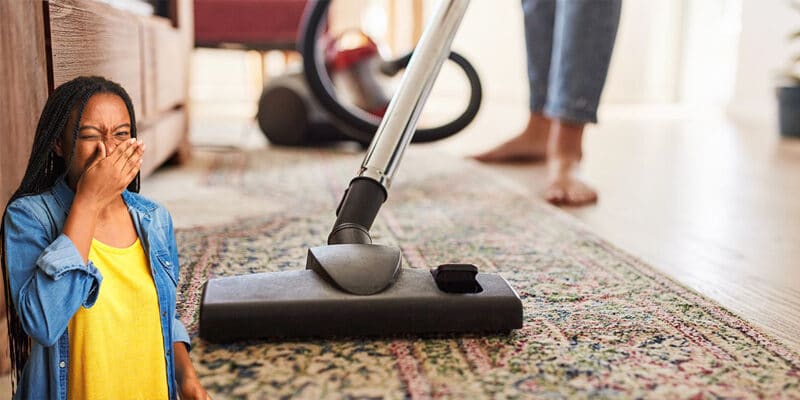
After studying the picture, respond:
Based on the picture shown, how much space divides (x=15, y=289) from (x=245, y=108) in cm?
334

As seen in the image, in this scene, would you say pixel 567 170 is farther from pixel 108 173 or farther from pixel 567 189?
pixel 108 173

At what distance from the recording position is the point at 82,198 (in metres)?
0.56

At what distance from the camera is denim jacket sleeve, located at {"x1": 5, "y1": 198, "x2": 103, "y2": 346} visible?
0.54 metres

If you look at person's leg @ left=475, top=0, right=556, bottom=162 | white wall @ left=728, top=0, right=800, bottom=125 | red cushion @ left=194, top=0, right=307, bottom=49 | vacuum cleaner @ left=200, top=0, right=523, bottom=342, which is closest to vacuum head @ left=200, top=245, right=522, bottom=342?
vacuum cleaner @ left=200, top=0, right=523, bottom=342

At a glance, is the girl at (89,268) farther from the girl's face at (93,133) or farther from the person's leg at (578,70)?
the person's leg at (578,70)

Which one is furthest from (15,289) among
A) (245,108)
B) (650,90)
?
(650,90)

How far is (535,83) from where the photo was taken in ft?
6.15

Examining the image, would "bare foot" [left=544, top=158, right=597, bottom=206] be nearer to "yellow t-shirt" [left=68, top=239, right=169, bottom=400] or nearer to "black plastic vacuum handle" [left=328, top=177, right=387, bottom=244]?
"black plastic vacuum handle" [left=328, top=177, right=387, bottom=244]

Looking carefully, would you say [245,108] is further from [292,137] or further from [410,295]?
[410,295]

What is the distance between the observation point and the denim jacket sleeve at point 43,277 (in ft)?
1.78

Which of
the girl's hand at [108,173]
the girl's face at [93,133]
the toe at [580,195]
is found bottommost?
the toe at [580,195]

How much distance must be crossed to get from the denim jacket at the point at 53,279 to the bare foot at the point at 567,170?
961mm

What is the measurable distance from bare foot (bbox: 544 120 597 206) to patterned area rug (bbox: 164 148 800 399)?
89 mm

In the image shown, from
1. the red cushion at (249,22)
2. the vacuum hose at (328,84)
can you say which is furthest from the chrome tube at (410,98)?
the red cushion at (249,22)
